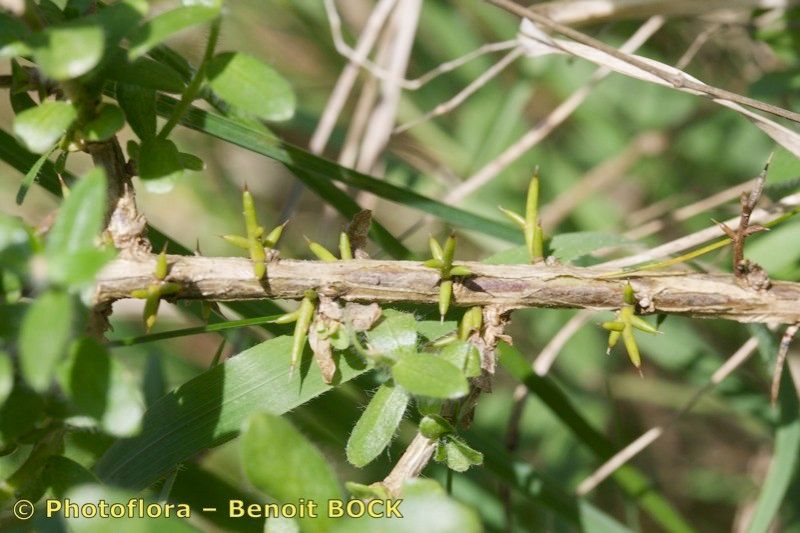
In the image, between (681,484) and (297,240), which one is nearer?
(681,484)

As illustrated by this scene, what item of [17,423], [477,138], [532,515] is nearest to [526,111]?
[477,138]

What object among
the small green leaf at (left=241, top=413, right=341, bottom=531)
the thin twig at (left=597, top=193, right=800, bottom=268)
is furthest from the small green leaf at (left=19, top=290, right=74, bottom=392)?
the thin twig at (left=597, top=193, right=800, bottom=268)

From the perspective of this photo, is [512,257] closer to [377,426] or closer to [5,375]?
[377,426]

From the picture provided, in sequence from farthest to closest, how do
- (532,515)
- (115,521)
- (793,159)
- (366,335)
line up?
1. (532,515)
2. (793,159)
3. (366,335)
4. (115,521)

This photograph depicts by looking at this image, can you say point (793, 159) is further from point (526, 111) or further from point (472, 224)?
point (526, 111)

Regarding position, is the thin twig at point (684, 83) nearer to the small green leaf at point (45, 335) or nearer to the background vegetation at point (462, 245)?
the background vegetation at point (462, 245)

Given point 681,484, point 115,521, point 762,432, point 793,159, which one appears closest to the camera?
point 115,521

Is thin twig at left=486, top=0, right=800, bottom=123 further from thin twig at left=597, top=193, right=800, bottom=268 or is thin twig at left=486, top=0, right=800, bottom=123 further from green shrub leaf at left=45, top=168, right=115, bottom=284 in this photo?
green shrub leaf at left=45, top=168, right=115, bottom=284
